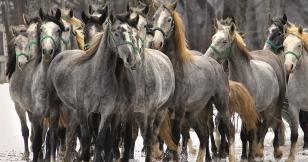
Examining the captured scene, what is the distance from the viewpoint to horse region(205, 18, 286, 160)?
1251cm

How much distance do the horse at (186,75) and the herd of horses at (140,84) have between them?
15 millimetres

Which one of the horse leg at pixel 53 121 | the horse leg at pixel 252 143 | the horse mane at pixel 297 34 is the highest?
the horse mane at pixel 297 34

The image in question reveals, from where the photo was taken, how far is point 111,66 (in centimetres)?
950

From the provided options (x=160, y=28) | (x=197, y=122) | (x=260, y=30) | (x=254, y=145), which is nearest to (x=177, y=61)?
(x=160, y=28)

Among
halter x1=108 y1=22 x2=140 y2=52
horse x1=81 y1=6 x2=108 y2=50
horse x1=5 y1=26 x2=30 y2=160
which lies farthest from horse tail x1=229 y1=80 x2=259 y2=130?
halter x1=108 y1=22 x2=140 y2=52

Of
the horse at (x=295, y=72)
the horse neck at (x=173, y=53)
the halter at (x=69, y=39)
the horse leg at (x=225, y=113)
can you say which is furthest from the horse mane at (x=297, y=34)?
the halter at (x=69, y=39)

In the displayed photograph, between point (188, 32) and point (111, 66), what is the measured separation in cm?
2291

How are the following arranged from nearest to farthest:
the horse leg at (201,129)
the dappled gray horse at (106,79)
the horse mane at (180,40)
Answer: the dappled gray horse at (106,79) → the horse mane at (180,40) → the horse leg at (201,129)

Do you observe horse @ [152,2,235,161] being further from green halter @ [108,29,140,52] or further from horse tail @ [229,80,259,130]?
green halter @ [108,29,140,52]

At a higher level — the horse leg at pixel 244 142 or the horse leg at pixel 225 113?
the horse leg at pixel 225 113

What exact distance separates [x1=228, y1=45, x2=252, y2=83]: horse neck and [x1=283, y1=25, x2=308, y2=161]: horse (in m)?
0.69

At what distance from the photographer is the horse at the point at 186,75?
1121 cm

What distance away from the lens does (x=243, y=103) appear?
12203 millimetres

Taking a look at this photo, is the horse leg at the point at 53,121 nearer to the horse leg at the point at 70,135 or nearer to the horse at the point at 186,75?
the horse leg at the point at 70,135
